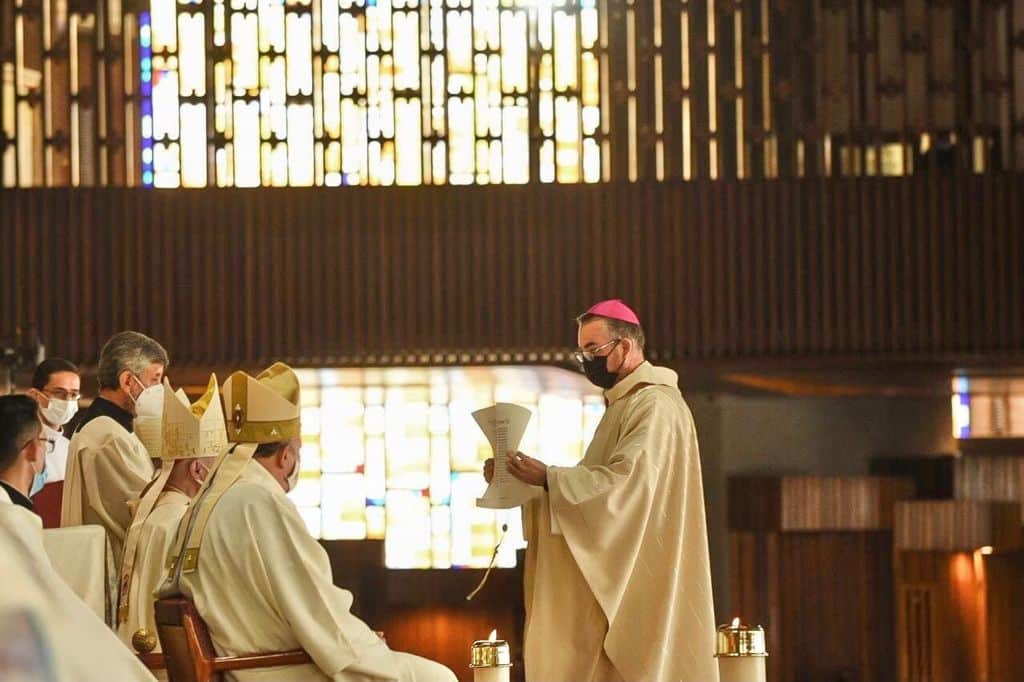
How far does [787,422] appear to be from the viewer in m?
11.8

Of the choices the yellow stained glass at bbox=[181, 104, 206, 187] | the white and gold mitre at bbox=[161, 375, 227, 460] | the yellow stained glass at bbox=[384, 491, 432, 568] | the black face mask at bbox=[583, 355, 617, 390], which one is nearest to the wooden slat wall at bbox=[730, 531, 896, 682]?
the yellow stained glass at bbox=[384, 491, 432, 568]

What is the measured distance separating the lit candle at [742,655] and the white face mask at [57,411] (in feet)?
9.75

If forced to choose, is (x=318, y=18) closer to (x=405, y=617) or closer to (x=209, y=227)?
(x=209, y=227)

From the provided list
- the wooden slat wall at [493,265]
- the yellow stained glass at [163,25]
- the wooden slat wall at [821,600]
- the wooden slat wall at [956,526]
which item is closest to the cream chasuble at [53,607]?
the wooden slat wall at [493,265]

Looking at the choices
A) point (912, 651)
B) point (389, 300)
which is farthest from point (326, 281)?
point (912, 651)

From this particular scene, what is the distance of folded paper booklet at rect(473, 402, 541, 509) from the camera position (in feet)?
19.4

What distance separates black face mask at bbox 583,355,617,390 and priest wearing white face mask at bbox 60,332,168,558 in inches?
61.0

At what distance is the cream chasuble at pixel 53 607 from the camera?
1.61 metres

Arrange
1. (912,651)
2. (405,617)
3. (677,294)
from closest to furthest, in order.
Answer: (677,294)
(912,651)
(405,617)

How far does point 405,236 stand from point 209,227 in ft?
3.75

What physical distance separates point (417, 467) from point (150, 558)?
6685 mm

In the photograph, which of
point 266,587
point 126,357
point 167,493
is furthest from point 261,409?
point 126,357

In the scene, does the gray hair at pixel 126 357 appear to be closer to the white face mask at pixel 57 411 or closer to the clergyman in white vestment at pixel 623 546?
the white face mask at pixel 57 411

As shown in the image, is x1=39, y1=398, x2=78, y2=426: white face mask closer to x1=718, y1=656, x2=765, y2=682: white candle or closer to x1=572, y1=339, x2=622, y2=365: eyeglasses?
x1=572, y1=339, x2=622, y2=365: eyeglasses
